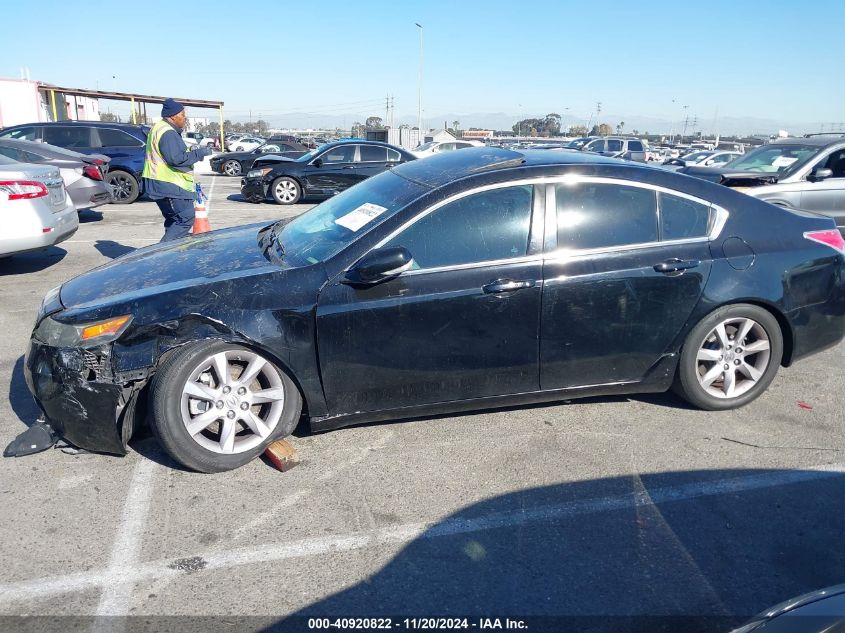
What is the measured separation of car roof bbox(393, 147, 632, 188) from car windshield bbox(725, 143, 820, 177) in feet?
19.7

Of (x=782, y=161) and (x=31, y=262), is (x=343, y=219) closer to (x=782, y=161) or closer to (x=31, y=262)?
(x=31, y=262)

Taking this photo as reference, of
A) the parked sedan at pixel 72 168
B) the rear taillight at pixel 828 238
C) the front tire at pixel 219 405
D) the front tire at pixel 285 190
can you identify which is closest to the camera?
the front tire at pixel 219 405

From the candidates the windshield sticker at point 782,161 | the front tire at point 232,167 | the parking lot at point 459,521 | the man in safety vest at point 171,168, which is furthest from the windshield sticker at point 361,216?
the front tire at point 232,167

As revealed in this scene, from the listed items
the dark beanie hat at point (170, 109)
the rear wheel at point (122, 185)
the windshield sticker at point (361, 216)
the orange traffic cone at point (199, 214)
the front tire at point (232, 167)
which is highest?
the dark beanie hat at point (170, 109)

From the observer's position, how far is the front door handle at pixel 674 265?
3881 mm

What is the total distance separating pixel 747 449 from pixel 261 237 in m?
3.29

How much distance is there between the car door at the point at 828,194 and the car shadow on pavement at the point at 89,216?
37.1 ft

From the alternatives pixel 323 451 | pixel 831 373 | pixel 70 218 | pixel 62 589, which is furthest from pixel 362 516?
pixel 70 218

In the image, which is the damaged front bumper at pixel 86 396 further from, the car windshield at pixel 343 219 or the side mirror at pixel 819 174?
the side mirror at pixel 819 174

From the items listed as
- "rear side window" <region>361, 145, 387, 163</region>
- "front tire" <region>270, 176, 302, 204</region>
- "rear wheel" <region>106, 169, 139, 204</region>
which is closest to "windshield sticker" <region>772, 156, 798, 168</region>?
"rear side window" <region>361, 145, 387, 163</region>

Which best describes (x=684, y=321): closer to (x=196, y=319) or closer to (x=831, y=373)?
(x=831, y=373)

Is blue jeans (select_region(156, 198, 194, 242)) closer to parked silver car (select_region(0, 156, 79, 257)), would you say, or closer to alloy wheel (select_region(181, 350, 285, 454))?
parked silver car (select_region(0, 156, 79, 257))

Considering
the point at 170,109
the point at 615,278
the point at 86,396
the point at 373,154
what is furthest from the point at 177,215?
the point at 373,154

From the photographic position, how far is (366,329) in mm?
3514
